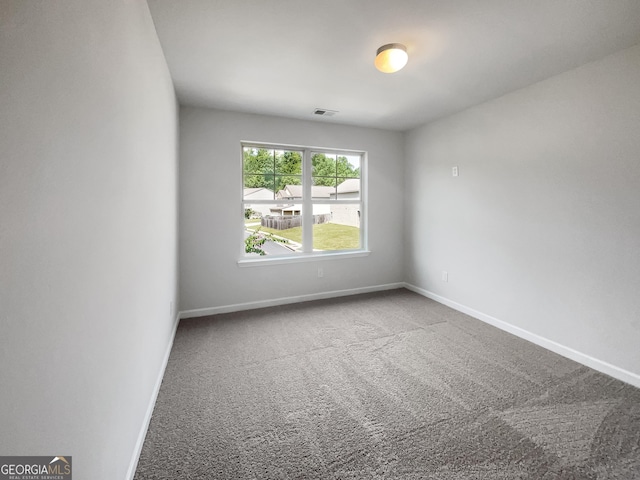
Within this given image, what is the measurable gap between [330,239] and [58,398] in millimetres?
3590

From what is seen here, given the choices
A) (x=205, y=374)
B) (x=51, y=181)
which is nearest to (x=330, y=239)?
(x=205, y=374)

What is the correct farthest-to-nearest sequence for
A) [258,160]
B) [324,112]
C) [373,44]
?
[258,160]
[324,112]
[373,44]

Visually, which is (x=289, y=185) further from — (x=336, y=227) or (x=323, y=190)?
(x=336, y=227)

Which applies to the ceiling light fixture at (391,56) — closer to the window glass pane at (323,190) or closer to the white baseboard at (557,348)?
the window glass pane at (323,190)

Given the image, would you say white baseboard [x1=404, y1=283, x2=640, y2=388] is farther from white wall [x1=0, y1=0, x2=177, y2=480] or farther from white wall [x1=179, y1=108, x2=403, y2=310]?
white wall [x1=0, y1=0, x2=177, y2=480]

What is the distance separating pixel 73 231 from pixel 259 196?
2963mm

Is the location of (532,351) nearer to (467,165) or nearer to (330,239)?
(467,165)

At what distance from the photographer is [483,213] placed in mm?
3242

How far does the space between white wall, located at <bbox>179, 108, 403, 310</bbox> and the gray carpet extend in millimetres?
721

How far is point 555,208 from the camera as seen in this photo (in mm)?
2555

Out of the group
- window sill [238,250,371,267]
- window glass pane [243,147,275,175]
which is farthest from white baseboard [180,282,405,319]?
window glass pane [243,147,275,175]

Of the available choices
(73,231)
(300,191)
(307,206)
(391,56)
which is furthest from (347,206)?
(73,231)

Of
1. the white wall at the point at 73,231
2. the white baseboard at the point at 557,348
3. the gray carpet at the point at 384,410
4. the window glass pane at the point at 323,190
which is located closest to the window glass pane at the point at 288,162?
the window glass pane at the point at 323,190

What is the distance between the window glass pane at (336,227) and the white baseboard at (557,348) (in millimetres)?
1536
